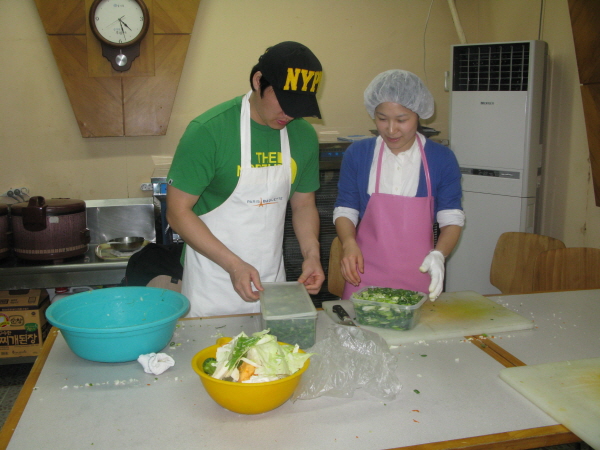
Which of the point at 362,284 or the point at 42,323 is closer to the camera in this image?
the point at 362,284

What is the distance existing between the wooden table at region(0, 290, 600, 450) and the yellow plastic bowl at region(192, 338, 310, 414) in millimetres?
32

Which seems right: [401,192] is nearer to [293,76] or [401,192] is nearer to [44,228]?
[293,76]

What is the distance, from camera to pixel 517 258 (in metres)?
2.47

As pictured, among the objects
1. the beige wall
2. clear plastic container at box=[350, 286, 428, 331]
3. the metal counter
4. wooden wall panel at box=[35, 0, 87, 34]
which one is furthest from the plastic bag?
Answer: wooden wall panel at box=[35, 0, 87, 34]

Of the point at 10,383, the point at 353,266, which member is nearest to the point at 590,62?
the point at 353,266

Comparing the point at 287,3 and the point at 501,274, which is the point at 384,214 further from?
the point at 287,3

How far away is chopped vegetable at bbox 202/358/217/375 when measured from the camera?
3.84 feet

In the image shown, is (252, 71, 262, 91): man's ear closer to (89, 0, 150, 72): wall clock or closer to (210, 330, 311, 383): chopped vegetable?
(210, 330, 311, 383): chopped vegetable

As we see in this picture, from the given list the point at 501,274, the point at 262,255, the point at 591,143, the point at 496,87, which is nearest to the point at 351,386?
the point at 262,255

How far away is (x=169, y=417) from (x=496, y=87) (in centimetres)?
252

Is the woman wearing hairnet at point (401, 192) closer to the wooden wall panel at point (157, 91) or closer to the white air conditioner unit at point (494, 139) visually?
the white air conditioner unit at point (494, 139)

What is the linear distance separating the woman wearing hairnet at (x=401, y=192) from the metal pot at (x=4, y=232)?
182cm

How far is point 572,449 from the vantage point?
2.27 metres

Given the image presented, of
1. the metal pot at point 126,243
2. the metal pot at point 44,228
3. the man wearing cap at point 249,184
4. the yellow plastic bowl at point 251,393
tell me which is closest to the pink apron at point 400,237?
the man wearing cap at point 249,184
